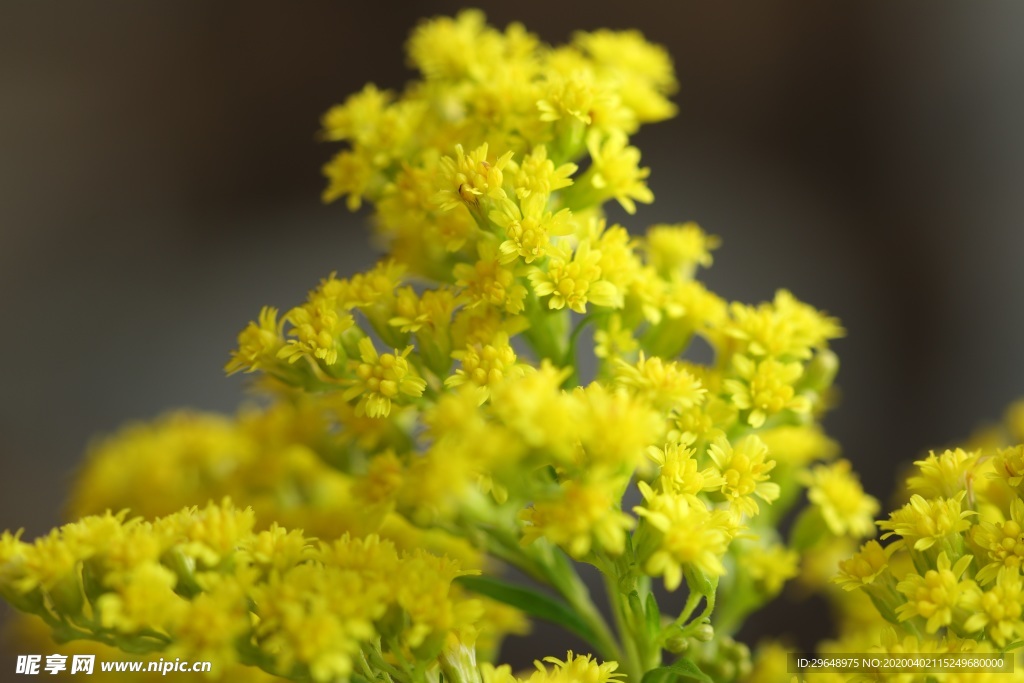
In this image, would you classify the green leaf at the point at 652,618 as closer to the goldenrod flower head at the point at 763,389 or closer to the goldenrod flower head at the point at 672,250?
the goldenrod flower head at the point at 763,389

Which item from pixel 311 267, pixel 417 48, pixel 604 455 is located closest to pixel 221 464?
pixel 417 48

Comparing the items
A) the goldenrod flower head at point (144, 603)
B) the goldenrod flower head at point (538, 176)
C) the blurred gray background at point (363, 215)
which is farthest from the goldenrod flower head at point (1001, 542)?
the blurred gray background at point (363, 215)

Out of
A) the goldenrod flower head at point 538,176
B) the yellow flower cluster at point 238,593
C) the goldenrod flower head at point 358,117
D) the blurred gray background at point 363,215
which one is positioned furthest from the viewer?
the blurred gray background at point 363,215

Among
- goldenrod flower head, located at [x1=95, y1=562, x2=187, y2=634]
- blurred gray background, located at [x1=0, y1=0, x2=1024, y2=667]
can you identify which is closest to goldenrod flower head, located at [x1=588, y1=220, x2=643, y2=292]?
goldenrod flower head, located at [x1=95, y1=562, x2=187, y2=634]

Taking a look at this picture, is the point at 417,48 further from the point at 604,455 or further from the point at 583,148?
the point at 604,455

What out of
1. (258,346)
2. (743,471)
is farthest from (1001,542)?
(258,346)

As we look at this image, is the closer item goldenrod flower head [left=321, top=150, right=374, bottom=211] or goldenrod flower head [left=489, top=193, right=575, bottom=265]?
goldenrod flower head [left=489, top=193, right=575, bottom=265]

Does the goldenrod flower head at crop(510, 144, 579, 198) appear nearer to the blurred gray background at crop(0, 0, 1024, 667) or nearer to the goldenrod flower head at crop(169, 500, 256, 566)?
the goldenrod flower head at crop(169, 500, 256, 566)
